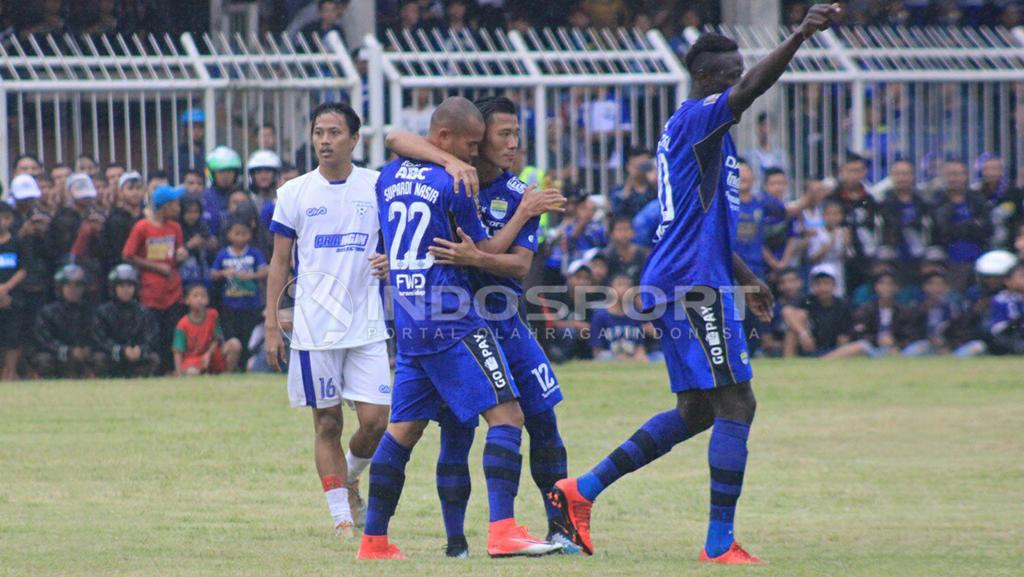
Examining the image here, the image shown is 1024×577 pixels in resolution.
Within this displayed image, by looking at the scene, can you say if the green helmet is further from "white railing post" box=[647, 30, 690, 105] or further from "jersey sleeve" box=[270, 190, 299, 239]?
"jersey sleeve" box=[270, 190, 299, 239]

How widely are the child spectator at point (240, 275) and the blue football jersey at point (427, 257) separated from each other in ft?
28.8

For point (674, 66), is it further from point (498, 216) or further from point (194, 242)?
point (498, 216)

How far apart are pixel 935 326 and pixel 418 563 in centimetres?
1197

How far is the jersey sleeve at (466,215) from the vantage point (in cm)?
764

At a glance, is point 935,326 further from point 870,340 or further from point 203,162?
point 203,162

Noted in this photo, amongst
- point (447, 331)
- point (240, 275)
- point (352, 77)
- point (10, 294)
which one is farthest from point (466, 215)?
point (352, 77)

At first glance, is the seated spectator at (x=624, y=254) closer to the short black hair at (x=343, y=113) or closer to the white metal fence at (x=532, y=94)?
the white metal fence at (x=532, y=94)

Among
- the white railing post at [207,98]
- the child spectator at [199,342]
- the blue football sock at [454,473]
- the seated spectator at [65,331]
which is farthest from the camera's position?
the white railing post at [207,98]

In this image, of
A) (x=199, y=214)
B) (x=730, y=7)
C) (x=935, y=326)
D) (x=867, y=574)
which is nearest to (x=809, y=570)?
(x=867, y=574)

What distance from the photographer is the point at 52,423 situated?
12938mm

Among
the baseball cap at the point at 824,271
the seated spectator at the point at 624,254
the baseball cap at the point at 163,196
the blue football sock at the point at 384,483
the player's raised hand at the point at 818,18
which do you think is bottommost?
the blue football sock at the point at 384,483

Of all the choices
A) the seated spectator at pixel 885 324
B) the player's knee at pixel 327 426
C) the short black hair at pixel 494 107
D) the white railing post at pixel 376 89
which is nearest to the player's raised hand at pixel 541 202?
the short black hair at pixel 494 107

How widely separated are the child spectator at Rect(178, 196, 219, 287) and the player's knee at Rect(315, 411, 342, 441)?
783cm

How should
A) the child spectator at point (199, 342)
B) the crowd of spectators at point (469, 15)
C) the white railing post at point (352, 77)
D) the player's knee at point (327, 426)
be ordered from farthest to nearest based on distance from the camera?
the crowd of spectators at point (469, 15)
the white railing post at point (352, 77)
the child spectator at point (199, 342)
the player's knee at point (327, 426)
